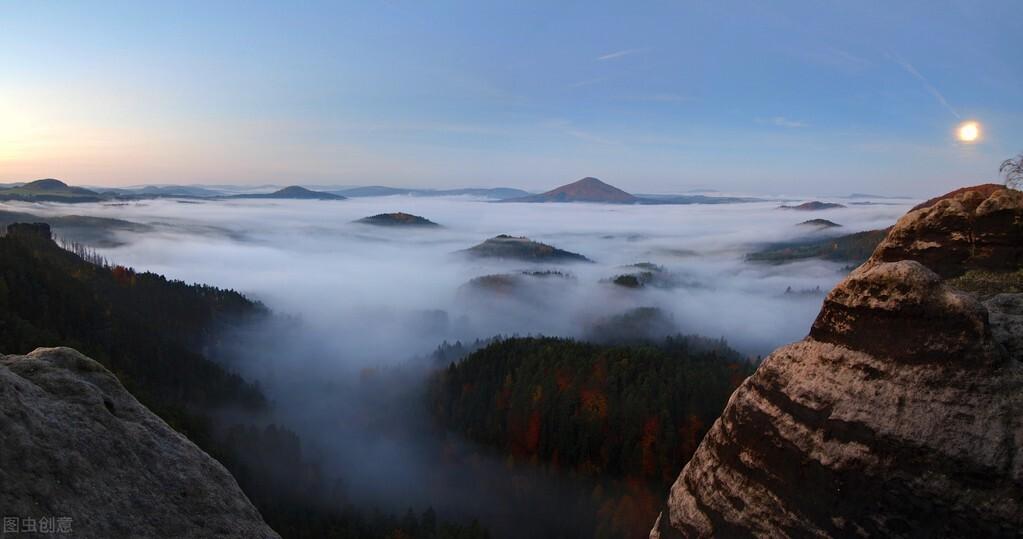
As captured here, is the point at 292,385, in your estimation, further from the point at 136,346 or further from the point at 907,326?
the point at 907,326

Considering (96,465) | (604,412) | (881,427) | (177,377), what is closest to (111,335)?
(177,377)

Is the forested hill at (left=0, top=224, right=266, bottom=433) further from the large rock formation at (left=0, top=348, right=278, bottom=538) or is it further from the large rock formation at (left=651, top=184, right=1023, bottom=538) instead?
the large rock formation at (left=651, top=184, right=1023, bottom=538)

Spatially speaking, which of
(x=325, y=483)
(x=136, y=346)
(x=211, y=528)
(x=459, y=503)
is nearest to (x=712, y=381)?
(x=459, y=503)

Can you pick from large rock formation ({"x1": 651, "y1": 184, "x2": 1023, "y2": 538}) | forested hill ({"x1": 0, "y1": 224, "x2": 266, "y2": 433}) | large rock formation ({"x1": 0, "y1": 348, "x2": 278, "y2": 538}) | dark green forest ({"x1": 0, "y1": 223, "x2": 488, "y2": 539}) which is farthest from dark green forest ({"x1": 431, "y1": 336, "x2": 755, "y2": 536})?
large rock formation ({"x1": 0, "y1": 348, "x2": 278, "y2": 538})

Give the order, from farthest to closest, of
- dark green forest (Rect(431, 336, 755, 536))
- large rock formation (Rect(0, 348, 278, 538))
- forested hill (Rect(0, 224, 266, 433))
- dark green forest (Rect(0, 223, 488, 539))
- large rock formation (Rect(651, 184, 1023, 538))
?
forested hill (Rect(0, 224, 266, 433)) < dark green forest (Rect(431, 336, 755, 536)) < dark green forest (Rect(0, 223, 488, 539)) < large rock formation (Rect(651, 184, 1023, 538)) < large rock formation (Rect(0, 348, 278, 538))

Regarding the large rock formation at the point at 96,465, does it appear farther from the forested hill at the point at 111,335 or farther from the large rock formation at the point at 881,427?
the forested hill at the point at 111,335

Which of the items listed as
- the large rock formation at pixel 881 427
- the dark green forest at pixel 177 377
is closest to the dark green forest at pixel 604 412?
the dark green forest at pixel 177 377
